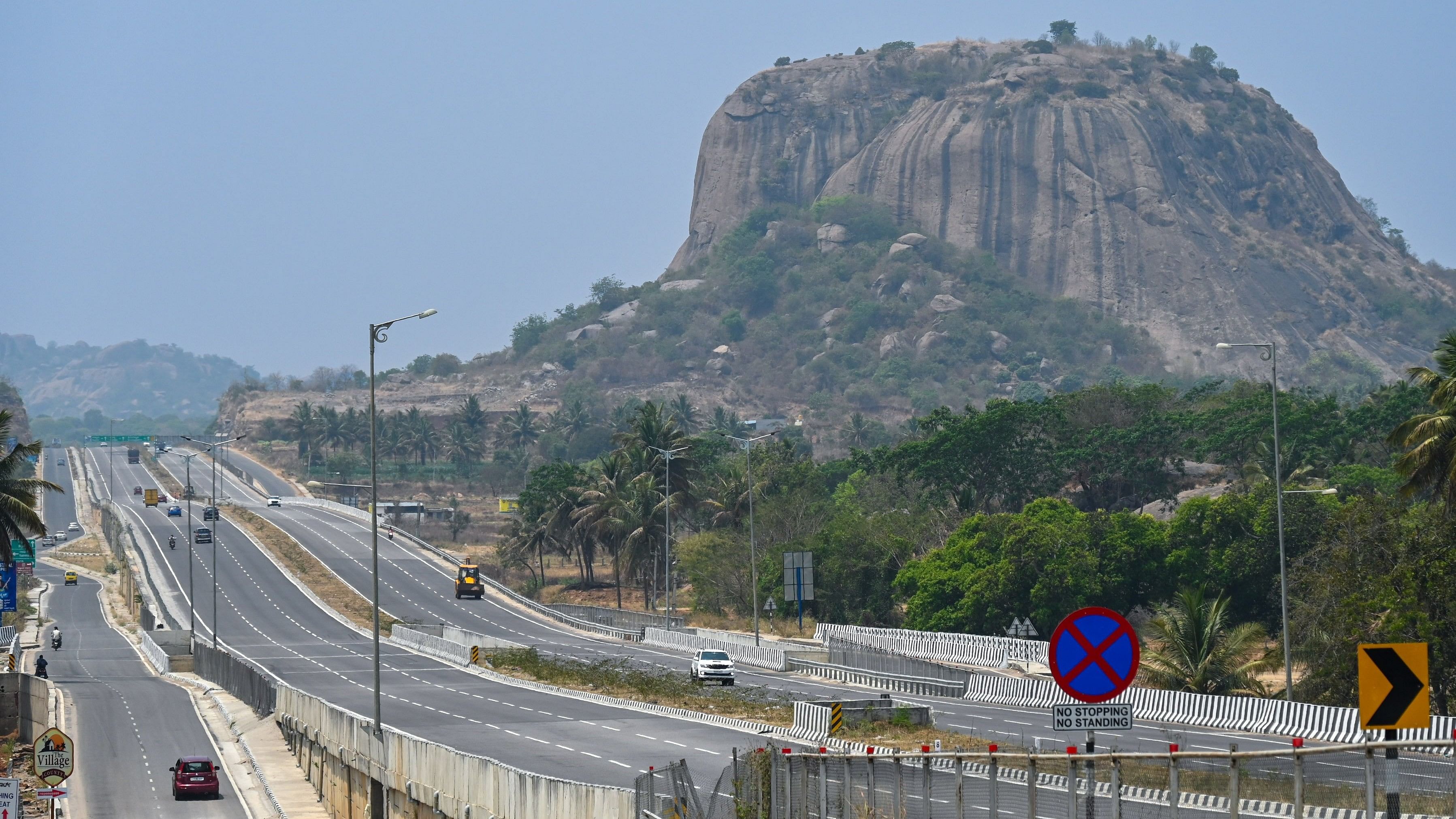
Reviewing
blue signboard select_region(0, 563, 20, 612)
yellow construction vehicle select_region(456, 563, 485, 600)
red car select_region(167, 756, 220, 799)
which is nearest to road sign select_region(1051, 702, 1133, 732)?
red car select_region(167, 756, 220, 799)

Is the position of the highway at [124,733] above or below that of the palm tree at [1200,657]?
below

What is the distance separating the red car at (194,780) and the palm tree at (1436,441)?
3231cm

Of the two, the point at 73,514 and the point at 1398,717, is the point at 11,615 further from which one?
the point at 1398,717

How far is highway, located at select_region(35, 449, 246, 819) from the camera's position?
43.4 meters

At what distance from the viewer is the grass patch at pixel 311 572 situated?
101375mm

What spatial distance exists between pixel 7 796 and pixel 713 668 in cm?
3608

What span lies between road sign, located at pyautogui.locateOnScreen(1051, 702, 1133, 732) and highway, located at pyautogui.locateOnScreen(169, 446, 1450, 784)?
5.59 ft

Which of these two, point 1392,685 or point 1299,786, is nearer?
point 1392,685

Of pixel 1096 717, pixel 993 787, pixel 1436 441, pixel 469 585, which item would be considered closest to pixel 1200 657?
pixel 1436 441

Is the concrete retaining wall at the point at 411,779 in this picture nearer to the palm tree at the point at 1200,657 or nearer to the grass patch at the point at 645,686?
the grass patch at the point at 645,686

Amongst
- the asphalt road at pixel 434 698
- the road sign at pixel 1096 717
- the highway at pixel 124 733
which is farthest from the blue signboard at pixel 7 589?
the road sign at pixel 1096 717

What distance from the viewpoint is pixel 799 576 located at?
80875 millimetres

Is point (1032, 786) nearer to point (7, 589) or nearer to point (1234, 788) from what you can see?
point (1234, 788)

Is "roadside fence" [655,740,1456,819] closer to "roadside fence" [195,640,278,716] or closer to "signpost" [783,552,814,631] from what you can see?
"roadside fence" [195,640,278,716]
